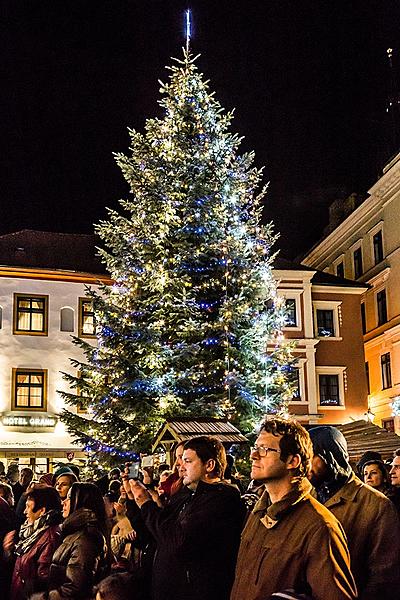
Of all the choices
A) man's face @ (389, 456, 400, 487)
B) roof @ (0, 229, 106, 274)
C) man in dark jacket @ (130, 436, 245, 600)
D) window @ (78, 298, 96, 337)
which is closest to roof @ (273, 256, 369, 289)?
roof @ (0, 229, 106, 274)

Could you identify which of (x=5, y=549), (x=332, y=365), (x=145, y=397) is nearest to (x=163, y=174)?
(x=145, y=397)

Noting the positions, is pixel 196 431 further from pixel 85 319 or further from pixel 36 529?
pixel 85 319

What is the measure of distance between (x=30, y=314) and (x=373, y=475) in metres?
29.0

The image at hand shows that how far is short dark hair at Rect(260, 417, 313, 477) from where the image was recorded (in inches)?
158

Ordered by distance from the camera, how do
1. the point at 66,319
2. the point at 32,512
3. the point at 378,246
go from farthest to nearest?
the point at 378,246, the point at 66,319, the point at 32,512

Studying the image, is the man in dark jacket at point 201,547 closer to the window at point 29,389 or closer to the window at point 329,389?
the window at point 29,389

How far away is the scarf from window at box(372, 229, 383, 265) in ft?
119

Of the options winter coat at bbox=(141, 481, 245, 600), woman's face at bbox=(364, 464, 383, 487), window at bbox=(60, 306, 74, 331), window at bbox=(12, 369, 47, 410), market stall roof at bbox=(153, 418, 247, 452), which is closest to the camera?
winter coat at bbox=(141, 481, 245, 600)

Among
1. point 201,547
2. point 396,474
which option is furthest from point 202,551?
point 396,474

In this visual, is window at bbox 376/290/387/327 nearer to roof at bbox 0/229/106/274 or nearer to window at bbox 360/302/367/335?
window at bbox 360/302/367/335

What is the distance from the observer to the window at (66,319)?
35969mm

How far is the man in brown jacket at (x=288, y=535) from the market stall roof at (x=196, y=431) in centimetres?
1053

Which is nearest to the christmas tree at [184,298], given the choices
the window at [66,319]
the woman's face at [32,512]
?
the window at [66,319]

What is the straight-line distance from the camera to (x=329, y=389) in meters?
39.9
